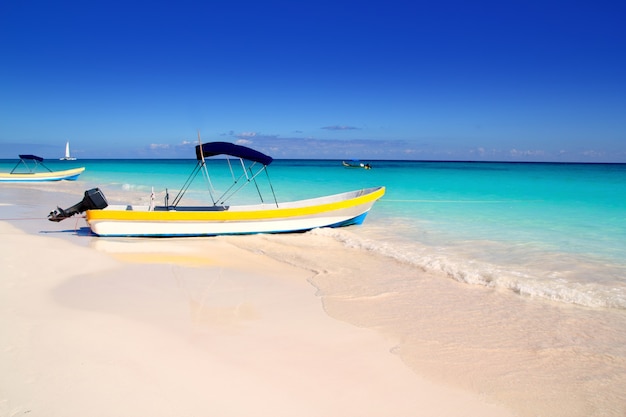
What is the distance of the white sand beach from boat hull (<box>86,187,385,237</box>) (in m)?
2.99

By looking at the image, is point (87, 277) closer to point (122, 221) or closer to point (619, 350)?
point (122, 221)

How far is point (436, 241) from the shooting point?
10648 millimetres

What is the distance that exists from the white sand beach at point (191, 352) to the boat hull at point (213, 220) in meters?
2.99

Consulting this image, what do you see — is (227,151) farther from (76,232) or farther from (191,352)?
(191,352)

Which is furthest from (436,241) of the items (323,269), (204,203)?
(204,203)

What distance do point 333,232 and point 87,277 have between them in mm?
6101

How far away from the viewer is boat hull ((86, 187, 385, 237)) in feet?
33.6

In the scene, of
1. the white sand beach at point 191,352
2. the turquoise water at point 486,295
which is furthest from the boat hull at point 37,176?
the white sand beach at point 191,352

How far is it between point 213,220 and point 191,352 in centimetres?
657

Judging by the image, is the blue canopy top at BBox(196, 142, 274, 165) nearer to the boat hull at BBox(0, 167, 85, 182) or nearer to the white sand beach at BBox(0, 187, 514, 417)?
the white sand beach at BBox(0, 187, 514, 417)

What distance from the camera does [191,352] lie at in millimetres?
4191

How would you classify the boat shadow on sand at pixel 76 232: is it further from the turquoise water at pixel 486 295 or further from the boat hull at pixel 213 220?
the boat hull at pixel 213 220

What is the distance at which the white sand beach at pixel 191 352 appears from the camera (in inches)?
132

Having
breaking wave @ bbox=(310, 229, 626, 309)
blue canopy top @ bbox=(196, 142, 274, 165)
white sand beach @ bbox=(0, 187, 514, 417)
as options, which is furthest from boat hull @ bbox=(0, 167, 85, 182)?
breaking wave @ bbox=(310, 229, 626, 309)
